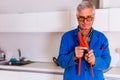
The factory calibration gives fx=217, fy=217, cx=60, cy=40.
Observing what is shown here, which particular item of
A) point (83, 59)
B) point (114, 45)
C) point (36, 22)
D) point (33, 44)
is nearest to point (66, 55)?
point (83, 59)

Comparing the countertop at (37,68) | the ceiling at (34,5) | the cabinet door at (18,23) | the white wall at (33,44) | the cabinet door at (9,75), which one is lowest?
the cabinet door at (9,75)

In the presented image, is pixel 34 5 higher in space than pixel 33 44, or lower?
higher

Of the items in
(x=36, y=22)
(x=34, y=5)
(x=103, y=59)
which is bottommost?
(x=103, y=59)

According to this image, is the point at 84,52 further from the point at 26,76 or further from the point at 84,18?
the point at 26,76

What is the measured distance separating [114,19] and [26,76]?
50.7 inches

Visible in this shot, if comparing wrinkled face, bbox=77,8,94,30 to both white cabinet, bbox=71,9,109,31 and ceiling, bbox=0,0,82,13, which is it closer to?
white cabinet, bbox=71,9,109,31

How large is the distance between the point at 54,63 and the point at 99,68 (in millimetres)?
1291

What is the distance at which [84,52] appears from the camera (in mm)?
1806

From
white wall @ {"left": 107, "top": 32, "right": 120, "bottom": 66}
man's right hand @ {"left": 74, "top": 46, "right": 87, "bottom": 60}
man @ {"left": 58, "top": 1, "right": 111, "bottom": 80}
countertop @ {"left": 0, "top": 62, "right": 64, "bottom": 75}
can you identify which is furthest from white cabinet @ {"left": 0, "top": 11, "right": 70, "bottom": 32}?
man's right hand @ {"left": 74, "top": 46, "right": 87, "bottom": 60}

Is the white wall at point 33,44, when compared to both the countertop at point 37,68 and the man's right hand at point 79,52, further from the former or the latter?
the man's right hand at point 79,52

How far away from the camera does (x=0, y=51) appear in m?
3.43

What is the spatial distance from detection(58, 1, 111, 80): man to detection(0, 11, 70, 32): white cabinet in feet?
2.61

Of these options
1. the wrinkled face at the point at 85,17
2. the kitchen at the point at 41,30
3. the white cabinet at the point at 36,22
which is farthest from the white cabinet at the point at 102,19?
the wrinkled face at the point at 85,17

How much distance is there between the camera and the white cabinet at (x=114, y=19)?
249 centimetres
